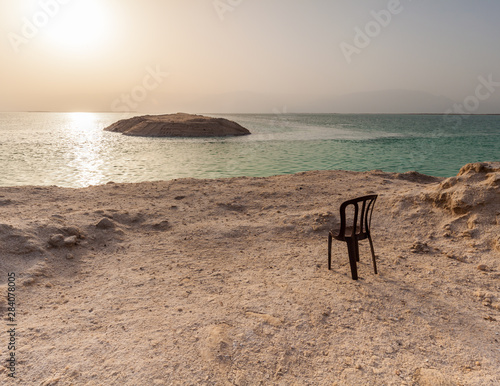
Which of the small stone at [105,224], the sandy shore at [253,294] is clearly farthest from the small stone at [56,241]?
the small stone at [105,224]

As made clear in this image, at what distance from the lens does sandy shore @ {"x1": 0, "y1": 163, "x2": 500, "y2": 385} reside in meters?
2.64

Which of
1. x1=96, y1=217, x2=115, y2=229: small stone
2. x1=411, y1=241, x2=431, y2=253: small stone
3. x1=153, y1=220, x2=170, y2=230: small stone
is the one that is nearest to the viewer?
x1=411, y1=241, x2=431, y2=253: small stone

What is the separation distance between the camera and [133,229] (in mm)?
5879

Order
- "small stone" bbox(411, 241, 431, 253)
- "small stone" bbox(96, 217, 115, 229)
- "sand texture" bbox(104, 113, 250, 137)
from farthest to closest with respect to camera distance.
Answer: "sand texture" bbox(104, 113, 250, 137)
"small stone" bbox(96, 217, 115, 229)
"small stone" bbox(411, 241, 431, 253)

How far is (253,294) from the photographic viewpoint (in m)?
3.78

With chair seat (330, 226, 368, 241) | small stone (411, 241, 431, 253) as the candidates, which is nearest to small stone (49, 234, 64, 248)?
chair seat (330, 226, 368, 241)

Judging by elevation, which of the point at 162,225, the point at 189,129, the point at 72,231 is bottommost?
the point at 162,225

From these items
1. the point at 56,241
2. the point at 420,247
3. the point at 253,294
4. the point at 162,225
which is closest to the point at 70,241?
the point at 56,241

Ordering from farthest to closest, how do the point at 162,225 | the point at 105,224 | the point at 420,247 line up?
the point at 162,225
the point at 105,224
the point at 420,247

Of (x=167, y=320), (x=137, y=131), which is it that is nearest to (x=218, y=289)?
(x=167, y=320)

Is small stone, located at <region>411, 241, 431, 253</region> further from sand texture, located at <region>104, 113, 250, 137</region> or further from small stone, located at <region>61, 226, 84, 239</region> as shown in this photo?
sand texture, located at <region>104, 113, 250, 137</region>

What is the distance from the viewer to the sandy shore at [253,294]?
264cm

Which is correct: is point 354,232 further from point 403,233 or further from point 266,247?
point 403,233

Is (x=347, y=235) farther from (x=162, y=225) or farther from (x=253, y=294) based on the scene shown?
(x=162, y=225)
